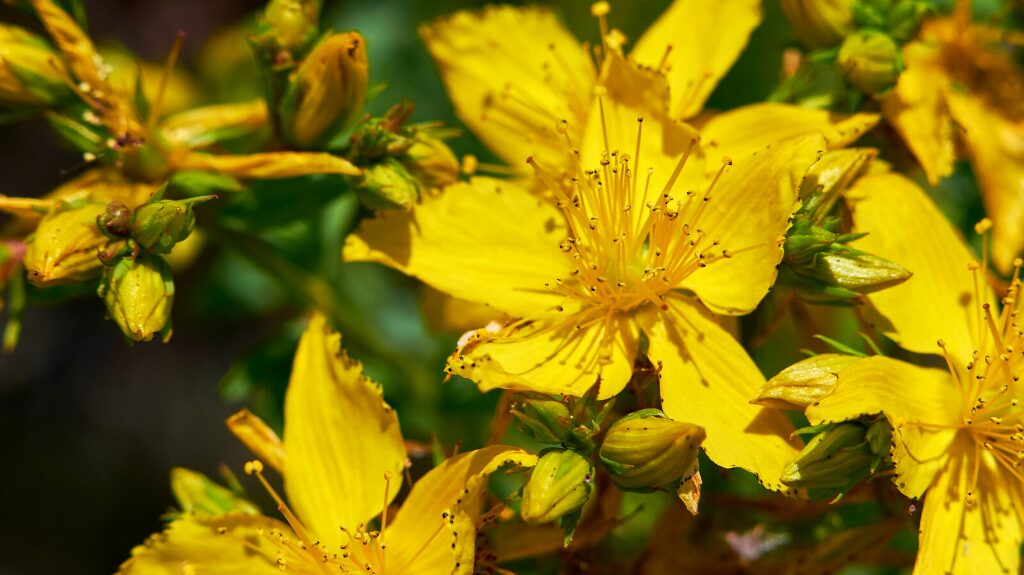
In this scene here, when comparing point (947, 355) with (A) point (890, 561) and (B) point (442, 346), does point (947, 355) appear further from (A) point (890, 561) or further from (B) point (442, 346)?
(B) point (442, 346)

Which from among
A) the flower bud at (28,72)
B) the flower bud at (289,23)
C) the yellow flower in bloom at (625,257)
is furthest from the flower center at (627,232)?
the flower bud at (28,72)

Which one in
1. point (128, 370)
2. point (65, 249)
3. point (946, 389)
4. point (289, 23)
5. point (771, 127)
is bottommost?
point (128, 370)

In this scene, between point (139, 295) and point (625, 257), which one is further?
point (625, 257)

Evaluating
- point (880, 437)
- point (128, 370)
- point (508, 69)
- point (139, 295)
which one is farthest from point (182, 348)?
point (880, 437)

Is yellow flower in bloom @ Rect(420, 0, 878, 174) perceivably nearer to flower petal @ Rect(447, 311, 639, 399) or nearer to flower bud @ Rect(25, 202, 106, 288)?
flower petal @ Rect(447, 311, 639, 399)

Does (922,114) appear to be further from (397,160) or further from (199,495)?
(199,495)
